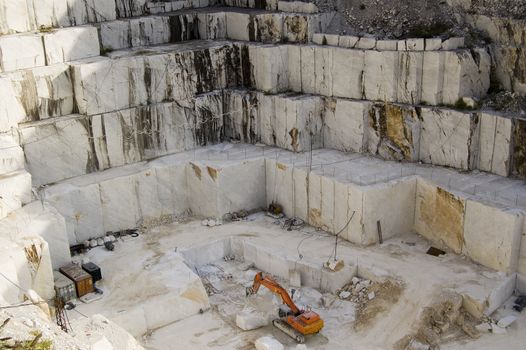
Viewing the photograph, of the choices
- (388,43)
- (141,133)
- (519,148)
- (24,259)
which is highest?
(388,43)

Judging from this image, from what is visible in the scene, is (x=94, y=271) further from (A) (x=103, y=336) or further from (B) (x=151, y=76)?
(B) (x=151, y=76)

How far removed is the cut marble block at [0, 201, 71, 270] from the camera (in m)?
19.8

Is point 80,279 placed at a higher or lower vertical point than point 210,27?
lower

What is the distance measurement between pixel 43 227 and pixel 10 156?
111 inches

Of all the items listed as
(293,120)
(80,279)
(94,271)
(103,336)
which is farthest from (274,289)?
(103,336)

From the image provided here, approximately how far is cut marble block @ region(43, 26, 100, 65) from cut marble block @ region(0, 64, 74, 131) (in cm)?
51

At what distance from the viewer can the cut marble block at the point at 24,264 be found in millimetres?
18000

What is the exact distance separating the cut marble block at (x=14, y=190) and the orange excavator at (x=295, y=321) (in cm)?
812

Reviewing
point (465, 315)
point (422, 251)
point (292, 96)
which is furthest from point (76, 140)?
point (465, 315)

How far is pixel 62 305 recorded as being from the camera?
19094 millimetres

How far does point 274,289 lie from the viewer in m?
19.7

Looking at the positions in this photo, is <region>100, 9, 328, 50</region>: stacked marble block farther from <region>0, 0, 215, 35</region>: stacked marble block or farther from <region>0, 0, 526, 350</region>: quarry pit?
<region>0, 0, 215, 35</region>: stacked marble block

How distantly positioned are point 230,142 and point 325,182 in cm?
561

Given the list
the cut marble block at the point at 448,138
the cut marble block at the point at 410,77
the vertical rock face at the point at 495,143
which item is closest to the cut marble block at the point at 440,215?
the cut marble block at the point at 448,138
